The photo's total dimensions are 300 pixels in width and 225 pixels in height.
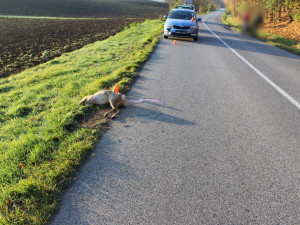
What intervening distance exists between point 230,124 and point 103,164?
250cm

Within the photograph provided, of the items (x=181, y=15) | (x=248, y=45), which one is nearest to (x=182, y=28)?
(x=181, y=15)

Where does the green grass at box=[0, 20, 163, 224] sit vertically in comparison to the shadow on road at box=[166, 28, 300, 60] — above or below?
below

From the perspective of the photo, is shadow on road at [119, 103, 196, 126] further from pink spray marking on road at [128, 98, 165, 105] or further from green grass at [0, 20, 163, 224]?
green grass at [0, 20, 163, 224]

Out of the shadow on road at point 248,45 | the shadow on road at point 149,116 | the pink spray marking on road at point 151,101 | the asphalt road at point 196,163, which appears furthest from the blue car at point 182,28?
the shadow on road at point 149,116

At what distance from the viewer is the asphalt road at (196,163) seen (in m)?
2.31

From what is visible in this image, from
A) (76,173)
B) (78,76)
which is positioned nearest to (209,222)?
(76,173)

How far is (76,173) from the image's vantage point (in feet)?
9.24

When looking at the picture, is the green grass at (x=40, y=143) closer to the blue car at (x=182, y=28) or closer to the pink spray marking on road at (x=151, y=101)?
the pink spray marking on road at (x=151, y=101)

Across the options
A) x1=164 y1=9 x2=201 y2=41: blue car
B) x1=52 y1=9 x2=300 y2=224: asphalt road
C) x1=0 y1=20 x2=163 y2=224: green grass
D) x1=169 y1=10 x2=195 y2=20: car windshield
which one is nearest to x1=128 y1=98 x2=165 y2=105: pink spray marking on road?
x1=52 y1=9 x2=300 y2=224: asphalt road

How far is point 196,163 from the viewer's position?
3.07 meters

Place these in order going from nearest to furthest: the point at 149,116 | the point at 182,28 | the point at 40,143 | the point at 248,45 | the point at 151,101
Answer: the point at 40,143 → the point at 149,116 → the point at 151,101 → the point at 182,28 → the point at 248,45

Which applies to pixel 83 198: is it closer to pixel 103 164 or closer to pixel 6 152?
pixel 103 164

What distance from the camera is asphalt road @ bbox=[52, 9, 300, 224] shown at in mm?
2309

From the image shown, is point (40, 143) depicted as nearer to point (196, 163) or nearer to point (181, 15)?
point (196, 163)
